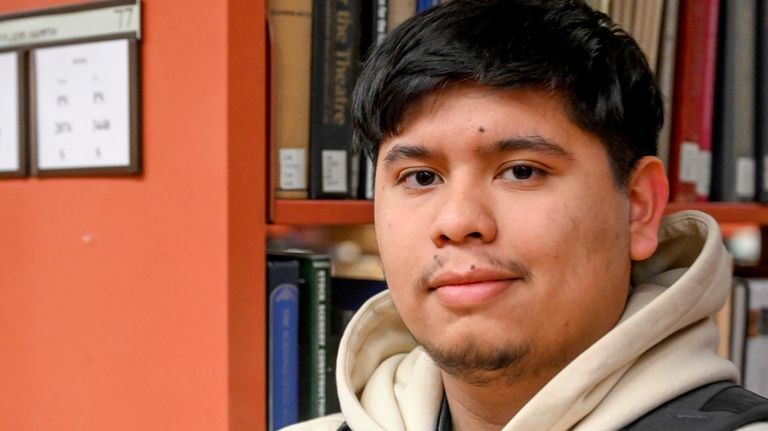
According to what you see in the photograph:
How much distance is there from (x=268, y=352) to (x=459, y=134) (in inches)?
15.5

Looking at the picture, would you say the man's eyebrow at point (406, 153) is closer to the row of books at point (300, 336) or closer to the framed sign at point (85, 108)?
the row of books at point (300, 336)

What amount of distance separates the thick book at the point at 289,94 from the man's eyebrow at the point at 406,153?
175mm

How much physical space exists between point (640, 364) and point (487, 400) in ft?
0.58

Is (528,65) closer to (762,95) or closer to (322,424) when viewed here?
(322,424)

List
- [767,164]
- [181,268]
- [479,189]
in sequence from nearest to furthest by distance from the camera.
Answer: [479,189] → [181,268] → [767,164]

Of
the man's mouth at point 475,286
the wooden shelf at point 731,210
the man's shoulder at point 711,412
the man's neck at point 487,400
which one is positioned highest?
the wooden shelf at point 731,210

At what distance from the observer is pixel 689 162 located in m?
1.28

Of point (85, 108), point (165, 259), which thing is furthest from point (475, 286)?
point (85, 108)

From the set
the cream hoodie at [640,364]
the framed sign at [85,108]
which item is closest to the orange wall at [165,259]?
the framed sign at [85,108]

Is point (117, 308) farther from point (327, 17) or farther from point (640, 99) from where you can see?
point (640, 99)

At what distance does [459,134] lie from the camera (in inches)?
31.4

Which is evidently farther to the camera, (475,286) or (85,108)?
(85,108)

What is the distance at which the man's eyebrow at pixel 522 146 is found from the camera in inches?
30.9

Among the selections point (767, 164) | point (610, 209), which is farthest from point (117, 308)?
point (767, 164)
